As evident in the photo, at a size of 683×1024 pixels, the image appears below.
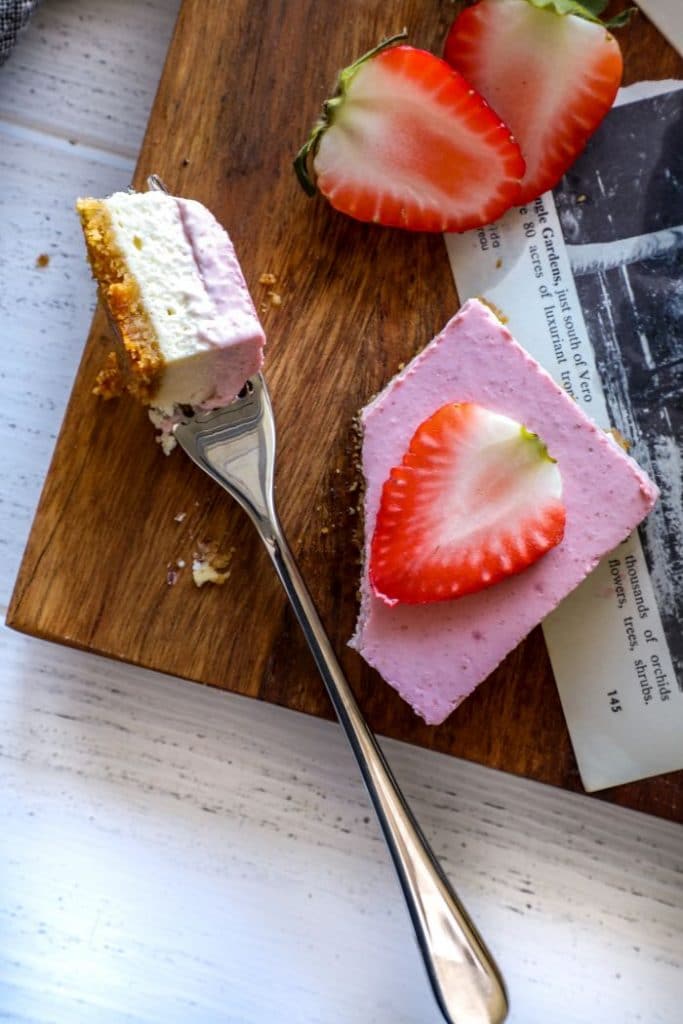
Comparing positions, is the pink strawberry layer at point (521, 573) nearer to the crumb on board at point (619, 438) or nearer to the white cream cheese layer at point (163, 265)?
the crumb on board at point (619, 438)

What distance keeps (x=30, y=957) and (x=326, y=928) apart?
17.6 inches

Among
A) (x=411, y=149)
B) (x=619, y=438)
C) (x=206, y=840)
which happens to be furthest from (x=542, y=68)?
(x=206, y=840)

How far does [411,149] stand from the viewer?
3.95 ft

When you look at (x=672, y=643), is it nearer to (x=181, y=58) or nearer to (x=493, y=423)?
(x=493, y=423)

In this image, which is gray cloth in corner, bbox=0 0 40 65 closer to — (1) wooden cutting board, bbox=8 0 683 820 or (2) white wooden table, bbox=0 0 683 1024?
(2) white wooden table, bbox=0 0 683 1024

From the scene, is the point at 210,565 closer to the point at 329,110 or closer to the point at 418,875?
the point at 418,875

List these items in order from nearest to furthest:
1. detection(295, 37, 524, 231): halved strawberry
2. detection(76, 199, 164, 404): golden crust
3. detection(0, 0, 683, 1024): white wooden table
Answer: detection(76, 199, 164, 404): golden crust < detection(295, 37, 524, 231): halved strawberry < detection(0, 0, 683, 1024): white wooden table

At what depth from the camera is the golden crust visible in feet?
A: 3.52

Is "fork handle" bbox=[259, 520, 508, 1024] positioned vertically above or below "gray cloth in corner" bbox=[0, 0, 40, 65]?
below

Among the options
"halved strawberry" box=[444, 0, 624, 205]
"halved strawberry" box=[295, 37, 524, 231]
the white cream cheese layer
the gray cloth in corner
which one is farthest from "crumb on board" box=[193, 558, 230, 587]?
the gray cloth in corner

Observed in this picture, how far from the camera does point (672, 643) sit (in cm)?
124

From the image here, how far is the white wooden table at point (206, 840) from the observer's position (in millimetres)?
1351

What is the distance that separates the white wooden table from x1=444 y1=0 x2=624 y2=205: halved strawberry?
0.50m

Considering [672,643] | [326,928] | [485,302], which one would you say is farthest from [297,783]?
[485,302]
